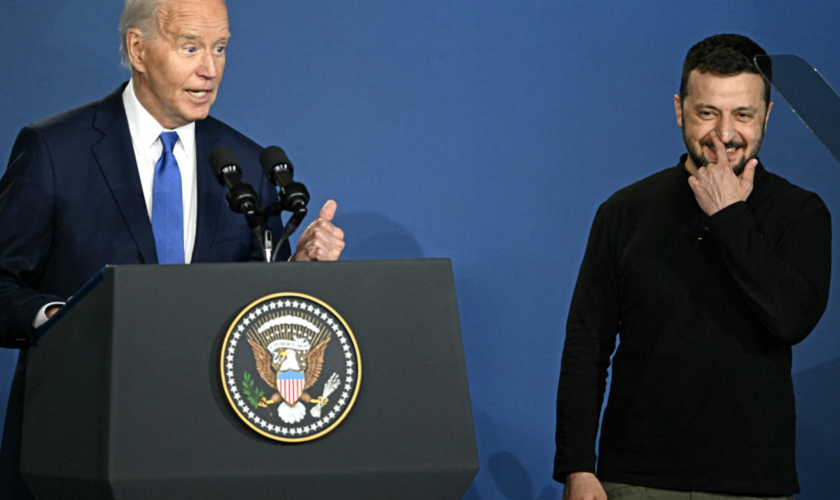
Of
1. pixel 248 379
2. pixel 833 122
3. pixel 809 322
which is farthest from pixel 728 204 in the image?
pixel 248 379

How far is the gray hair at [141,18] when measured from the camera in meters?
1.62

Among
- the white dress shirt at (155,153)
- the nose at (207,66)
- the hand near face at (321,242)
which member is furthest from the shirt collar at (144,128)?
the hand near face at (321,242)

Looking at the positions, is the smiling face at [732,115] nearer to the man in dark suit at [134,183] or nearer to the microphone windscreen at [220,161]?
the man in dark suit at [134,183]

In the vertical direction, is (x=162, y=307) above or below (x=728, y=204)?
below

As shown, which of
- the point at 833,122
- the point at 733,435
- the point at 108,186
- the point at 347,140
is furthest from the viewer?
the point at 347,140

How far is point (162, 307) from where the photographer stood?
1.00 m

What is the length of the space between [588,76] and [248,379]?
2.07 metres

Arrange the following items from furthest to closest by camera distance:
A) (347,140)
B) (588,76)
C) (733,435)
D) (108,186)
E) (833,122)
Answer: (588,76) < (347,140) < (733,435) < (108,186) < (833,122)

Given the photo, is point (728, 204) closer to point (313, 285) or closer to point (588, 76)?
point (313, 285)

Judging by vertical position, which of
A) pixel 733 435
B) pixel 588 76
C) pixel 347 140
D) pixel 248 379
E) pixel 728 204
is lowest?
pixel 733 435

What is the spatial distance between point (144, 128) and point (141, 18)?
21 centimetres

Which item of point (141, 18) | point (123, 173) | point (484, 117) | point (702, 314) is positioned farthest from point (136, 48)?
point (484, 117)

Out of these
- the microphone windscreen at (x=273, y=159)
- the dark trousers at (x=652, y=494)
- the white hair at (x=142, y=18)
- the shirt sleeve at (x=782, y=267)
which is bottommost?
the dark trousers at (x=652, y=494)

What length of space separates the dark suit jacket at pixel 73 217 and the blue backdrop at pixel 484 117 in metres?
0.97
